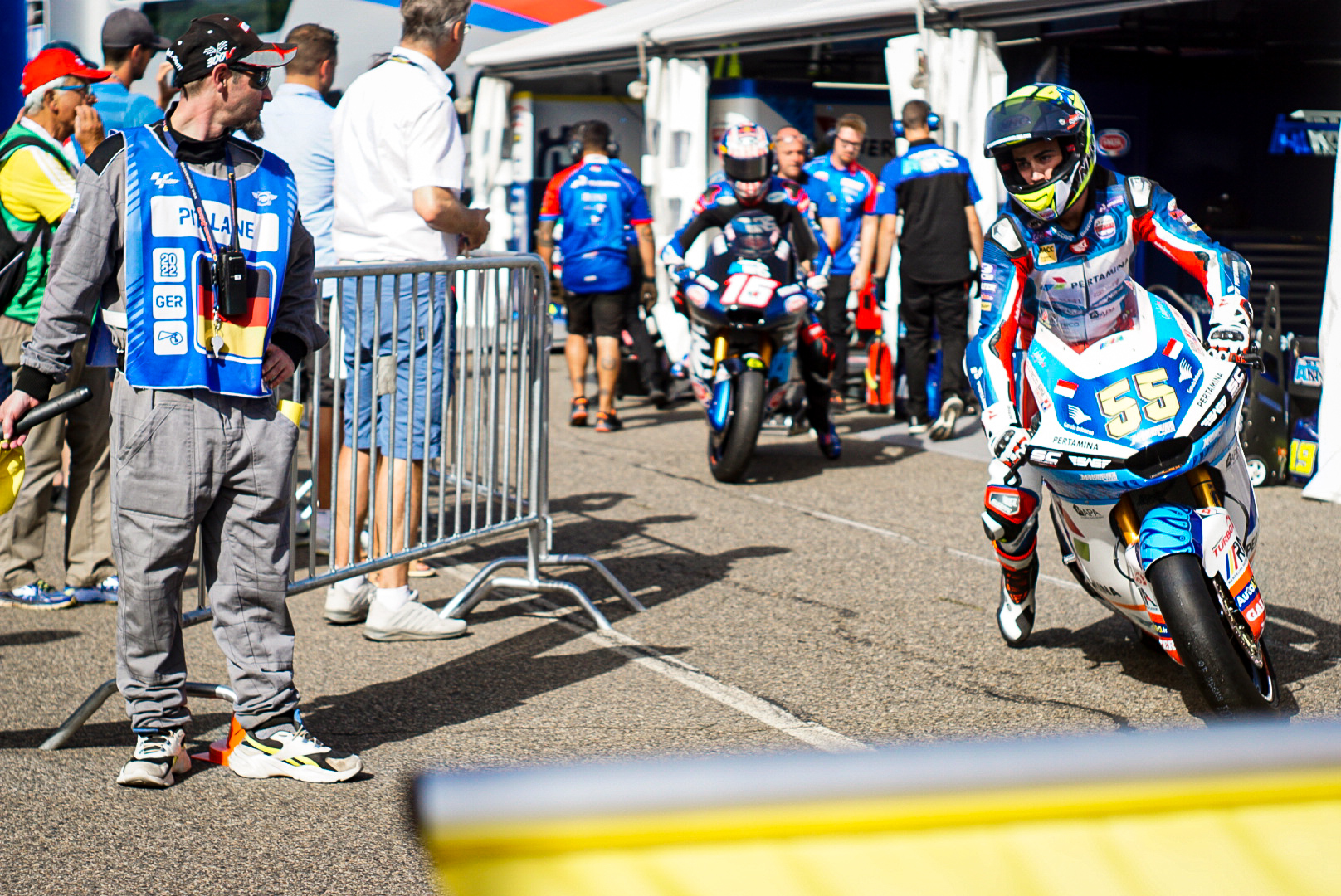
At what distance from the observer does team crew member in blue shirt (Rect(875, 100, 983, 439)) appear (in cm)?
960

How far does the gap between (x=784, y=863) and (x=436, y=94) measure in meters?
4.40

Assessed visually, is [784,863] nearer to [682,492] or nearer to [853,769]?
[853,769]

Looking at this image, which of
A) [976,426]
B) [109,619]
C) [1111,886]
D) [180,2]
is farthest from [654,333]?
[1111,886]

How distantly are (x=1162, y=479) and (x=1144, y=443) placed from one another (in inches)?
4.5

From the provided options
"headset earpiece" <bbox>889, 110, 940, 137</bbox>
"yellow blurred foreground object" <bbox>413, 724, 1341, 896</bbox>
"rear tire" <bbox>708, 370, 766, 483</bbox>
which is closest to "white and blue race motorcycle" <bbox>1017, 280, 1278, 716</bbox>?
"yellow blurred foreground object" <bbox>413, 724, 1341, 896</bbox>

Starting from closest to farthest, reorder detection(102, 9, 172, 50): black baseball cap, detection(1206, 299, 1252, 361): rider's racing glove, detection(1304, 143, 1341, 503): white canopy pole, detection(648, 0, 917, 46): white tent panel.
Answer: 1. detection(1206, 299, 1252, 361): rider's racing glove
2. detection(102, 9, 172, 50): black baseball cap
3. detection(1304, 143, 1341, 503): white canopy pole
4. detection(648, 0, 917, 46): white tent panel

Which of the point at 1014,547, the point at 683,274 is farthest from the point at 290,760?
the point at 683,274

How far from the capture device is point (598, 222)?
10211mm

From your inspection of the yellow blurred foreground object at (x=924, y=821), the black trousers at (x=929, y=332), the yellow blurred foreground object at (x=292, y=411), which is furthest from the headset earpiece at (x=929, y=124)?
the yellow blurred foreground object at (x=924, y=821)

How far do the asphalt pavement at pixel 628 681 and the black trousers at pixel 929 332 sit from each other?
2705 mm

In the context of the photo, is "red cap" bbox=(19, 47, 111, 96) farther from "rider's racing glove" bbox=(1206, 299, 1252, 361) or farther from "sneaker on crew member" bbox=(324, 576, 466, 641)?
"rider's racing glove" bbox=(1206, 299, 1252, 361)

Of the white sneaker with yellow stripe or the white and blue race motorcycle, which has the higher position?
the white and blue race motorcycle

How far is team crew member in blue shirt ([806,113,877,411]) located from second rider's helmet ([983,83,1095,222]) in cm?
627

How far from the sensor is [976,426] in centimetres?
1034
